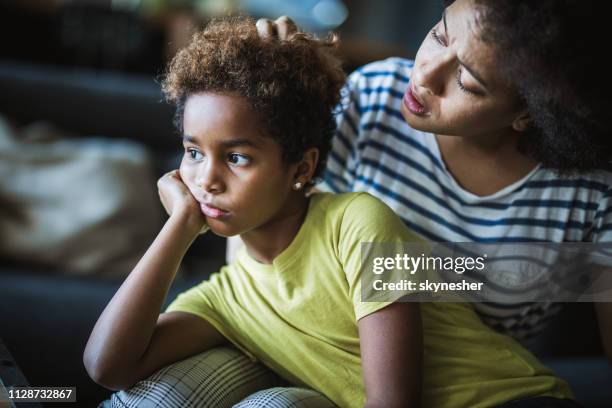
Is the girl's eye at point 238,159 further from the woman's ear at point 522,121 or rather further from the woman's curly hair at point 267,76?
the woman's ear at point 522,121

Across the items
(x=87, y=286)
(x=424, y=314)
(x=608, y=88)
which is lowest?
(x=87, y=286)

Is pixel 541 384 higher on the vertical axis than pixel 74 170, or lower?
lower

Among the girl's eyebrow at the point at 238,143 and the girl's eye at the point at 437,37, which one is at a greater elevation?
the girl's eye at the point at 437,37

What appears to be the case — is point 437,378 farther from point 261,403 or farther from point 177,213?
point 177,213

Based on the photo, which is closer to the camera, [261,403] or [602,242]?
[261,403]

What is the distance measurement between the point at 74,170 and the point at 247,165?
1.15m

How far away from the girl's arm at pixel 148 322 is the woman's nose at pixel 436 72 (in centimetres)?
40

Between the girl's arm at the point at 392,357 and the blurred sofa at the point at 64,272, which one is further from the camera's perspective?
the blurred sofa at the point at 64,272

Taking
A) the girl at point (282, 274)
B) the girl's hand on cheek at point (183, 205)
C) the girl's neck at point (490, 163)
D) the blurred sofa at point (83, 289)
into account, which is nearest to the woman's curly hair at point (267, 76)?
the girl at point (282, 274)

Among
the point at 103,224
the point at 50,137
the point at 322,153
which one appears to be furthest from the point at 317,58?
the point at 50,137

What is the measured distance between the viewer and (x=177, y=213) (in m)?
1.06

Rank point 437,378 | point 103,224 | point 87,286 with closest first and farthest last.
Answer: point 437,378
point 87,286
point 103,224

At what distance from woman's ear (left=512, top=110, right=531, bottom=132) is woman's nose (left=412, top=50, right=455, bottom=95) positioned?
0.15 m

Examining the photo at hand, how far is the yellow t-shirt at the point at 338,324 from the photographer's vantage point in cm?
105
